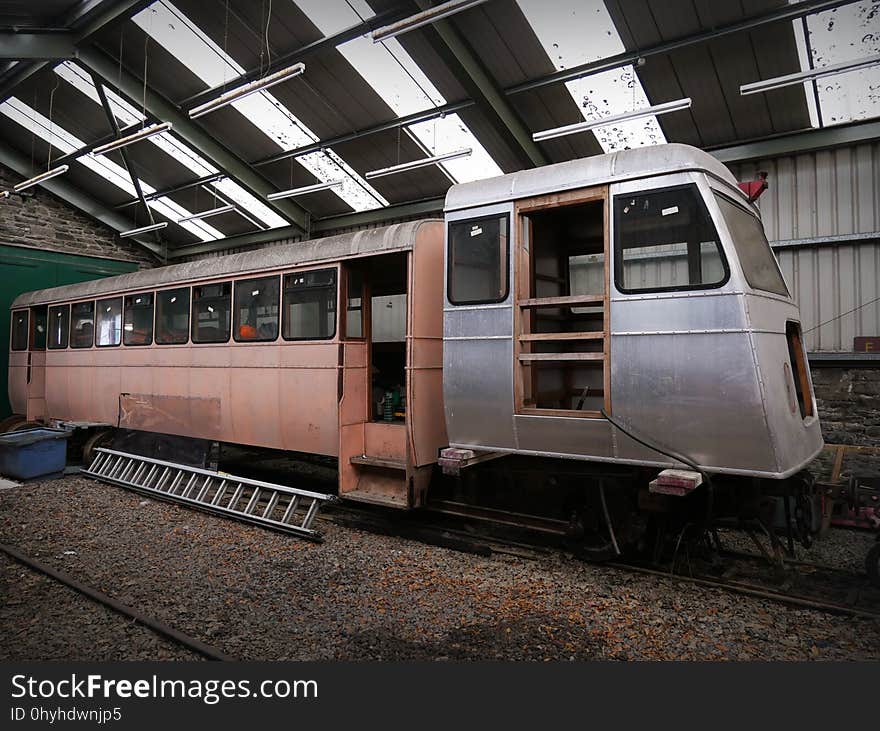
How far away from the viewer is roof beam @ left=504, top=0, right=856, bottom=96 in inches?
255

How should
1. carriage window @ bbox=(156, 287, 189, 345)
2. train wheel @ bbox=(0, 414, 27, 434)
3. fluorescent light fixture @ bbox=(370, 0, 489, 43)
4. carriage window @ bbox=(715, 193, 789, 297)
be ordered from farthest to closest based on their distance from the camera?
train wheel @ bbox=(0, 414, 27, 434) → carriage window @ bbox=(156, 287, 189, 345) → fluorescent light fixture @ bbox=(370, 0, 489, 43) → carriage window @ bbox=(715, 193, 789, 297)

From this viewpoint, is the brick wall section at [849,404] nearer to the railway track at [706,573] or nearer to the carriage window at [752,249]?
the railway track at [706,573]

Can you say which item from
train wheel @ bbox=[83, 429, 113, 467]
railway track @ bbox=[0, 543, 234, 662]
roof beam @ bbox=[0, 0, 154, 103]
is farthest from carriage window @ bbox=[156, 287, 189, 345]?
roof beam @ bbox=[0, 0, 154, 103]

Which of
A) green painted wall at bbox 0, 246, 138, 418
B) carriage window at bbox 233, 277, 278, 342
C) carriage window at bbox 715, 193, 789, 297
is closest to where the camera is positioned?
carriage window at bbox 715, 193, 789, 297

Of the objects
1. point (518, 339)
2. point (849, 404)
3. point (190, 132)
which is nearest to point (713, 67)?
A: point (849, 404)

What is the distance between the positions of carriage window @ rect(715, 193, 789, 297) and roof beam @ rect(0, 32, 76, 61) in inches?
429

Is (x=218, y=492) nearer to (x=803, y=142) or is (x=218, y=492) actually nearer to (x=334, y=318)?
(x=334, y=318)

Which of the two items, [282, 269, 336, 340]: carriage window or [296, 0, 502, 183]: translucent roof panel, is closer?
[282, 269, 336, 340]: carriage window

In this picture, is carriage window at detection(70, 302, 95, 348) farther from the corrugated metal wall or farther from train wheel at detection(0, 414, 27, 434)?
the corrugated metal wall

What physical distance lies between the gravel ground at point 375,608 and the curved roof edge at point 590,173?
3.23 metres

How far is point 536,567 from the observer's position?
499 cm

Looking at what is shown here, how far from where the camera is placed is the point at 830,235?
775 centimetres

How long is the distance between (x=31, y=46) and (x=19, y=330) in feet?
19.3

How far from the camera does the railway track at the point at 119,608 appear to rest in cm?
350
